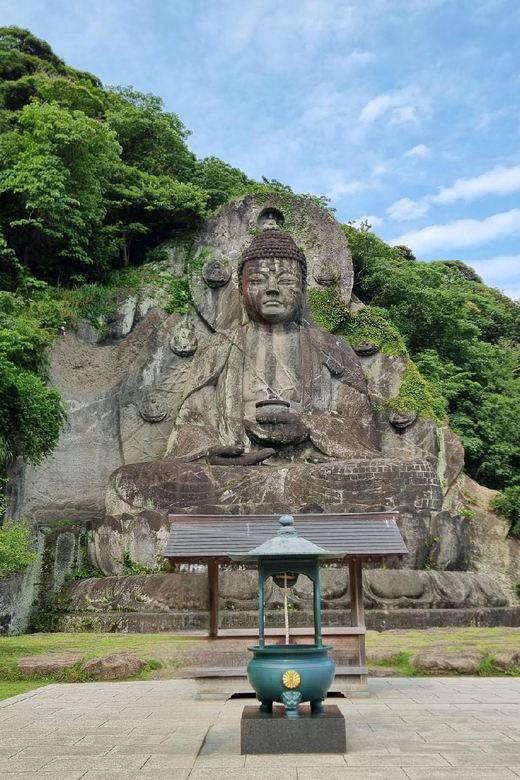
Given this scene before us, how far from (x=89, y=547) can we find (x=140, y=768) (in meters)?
8.90

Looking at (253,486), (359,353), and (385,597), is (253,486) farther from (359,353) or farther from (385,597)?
(359,353)

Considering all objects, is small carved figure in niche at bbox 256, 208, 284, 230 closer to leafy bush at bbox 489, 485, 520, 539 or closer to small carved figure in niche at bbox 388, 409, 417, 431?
small carved figure in niche at bbox 388, 409, 417, 431

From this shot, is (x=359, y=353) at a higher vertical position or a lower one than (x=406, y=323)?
lower

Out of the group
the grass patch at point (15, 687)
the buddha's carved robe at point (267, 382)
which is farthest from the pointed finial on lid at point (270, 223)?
the grass patch at point (15, 687)

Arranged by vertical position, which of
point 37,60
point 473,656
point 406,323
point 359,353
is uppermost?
point 37,60

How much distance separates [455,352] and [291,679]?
58.4ft

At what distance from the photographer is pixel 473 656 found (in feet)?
25.7

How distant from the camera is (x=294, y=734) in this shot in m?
4.57

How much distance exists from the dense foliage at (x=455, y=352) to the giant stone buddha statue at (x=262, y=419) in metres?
3.45

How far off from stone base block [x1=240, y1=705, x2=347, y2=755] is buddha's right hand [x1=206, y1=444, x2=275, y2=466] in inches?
341

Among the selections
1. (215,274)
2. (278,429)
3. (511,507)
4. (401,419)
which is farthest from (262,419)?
(215,274)

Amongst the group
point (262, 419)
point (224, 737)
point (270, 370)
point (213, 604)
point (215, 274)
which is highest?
point (215, 274)

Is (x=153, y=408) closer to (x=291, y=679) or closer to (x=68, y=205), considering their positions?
(x=68, y=205)

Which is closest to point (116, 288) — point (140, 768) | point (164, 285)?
point (164, 285)
